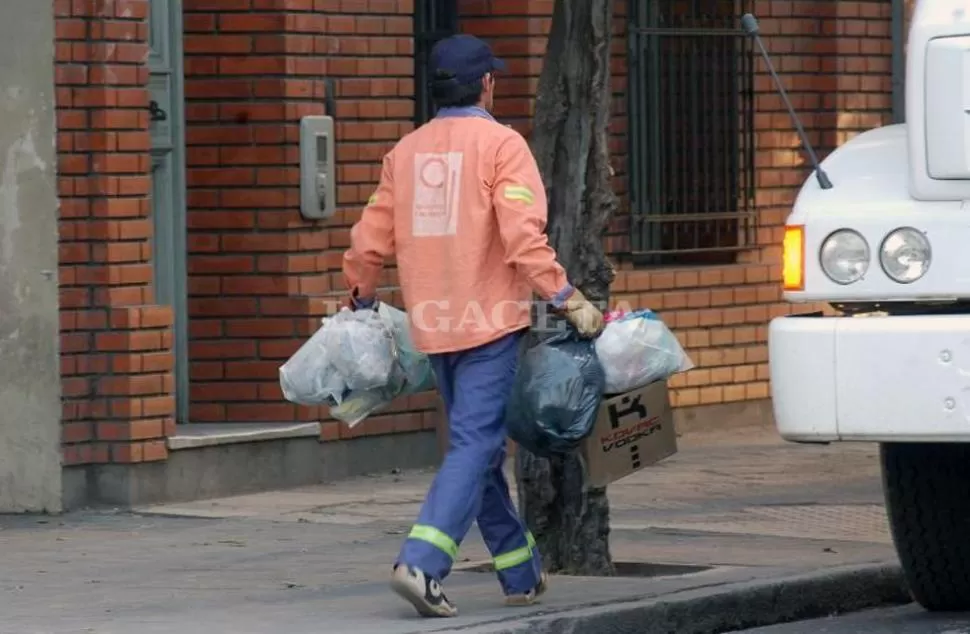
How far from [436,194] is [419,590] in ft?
3.70

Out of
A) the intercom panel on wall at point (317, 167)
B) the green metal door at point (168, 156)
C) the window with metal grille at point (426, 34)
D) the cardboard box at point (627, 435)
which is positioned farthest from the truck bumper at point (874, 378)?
the window with metal grille at point (426, 34)

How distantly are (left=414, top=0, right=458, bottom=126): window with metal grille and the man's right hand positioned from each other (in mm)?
5140

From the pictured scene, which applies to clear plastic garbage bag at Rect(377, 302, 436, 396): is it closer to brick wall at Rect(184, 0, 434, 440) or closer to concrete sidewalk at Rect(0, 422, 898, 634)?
concrete sidewalk at Rect(0, 422, 898, 634)

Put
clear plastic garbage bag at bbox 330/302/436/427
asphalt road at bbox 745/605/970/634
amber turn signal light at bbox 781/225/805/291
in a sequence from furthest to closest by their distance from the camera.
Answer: asphalt road at bbox 745/605/970/634
clear plastic garbage bag at bbox 330/302/436/427
amber turn signal light at bbox 781/225/805/291

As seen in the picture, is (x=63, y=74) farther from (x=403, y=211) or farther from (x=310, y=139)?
(x=403, y=211)

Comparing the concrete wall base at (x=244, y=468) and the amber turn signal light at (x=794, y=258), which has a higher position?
the amber turn signal light at (x=794, y=258)

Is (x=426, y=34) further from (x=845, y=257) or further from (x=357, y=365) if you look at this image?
(x=845, y=257)

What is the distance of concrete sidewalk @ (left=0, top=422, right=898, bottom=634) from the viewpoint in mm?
7422

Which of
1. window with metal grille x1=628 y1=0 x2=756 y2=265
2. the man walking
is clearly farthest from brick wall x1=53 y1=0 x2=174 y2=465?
window with metal grille x1=628 y1=0 x2=756 y2=265

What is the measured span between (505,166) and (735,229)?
6.75 metres

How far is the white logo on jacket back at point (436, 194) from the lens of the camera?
7339 mm

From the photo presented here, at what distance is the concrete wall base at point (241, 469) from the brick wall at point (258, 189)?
0.14 m

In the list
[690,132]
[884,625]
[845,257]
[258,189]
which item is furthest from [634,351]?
[690,132]

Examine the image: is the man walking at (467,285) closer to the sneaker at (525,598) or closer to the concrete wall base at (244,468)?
the sneaker at (525,598)
